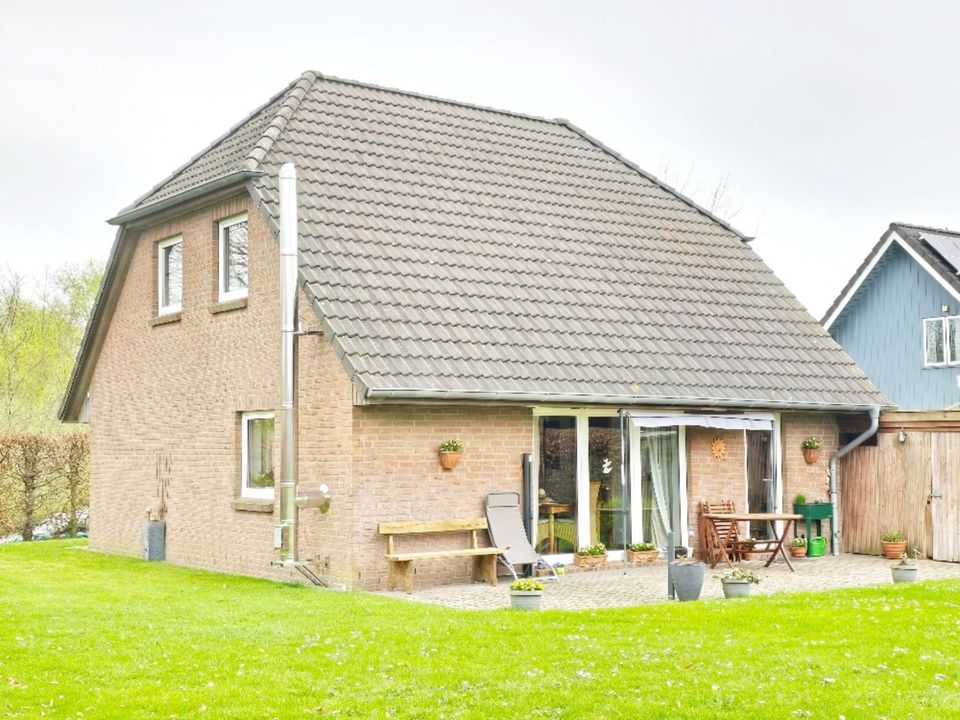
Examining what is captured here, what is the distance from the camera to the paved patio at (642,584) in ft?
44.4

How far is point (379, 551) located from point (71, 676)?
5690 millimetres

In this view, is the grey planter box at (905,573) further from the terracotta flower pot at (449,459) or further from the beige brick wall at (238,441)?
the terracotta flower pot at (449,459)

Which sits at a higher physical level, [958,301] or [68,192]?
[68,192]

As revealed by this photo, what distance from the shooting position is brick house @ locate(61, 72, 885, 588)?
1494cm

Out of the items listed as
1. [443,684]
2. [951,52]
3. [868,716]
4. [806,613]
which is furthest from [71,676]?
[951,52]

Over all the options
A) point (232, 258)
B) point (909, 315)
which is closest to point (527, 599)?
point (232, 258)

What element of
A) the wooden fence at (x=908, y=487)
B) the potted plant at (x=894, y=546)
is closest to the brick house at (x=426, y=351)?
the wooden fence at (x=908, y=487)

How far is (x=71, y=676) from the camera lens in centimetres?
916

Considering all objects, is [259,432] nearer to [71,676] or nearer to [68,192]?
[71,676]

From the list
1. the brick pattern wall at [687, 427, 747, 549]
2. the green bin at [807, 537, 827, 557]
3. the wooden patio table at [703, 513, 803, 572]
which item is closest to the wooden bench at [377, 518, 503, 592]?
the wooden patio table at [703, 513, 803, 572]

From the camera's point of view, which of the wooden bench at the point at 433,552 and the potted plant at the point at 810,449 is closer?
the wooden bench at the point at 433,552

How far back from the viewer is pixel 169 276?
19188mm

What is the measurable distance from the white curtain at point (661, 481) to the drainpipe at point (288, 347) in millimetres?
5310

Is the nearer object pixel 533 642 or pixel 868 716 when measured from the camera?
pixel 868 716
